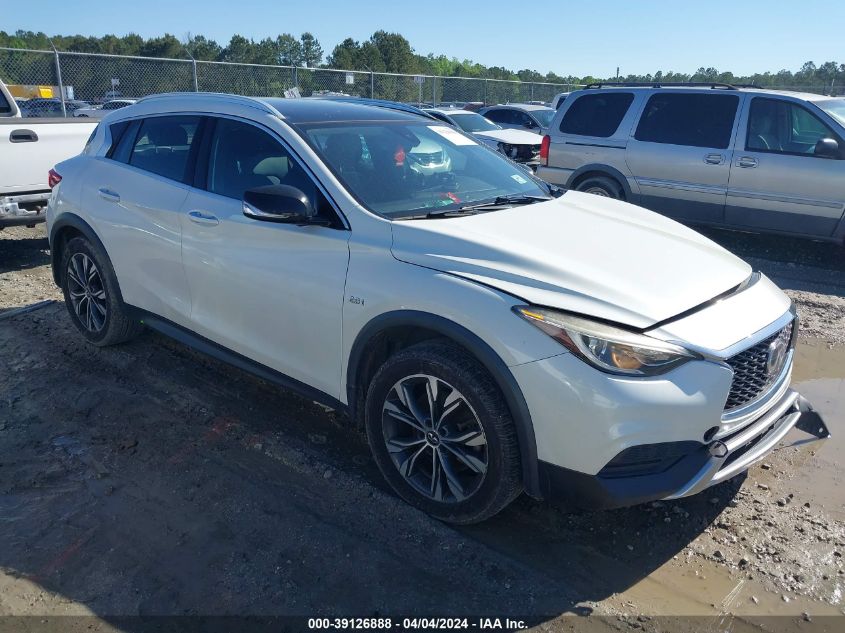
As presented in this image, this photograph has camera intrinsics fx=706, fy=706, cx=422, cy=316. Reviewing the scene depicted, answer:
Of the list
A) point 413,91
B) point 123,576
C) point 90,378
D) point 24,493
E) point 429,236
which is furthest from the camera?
point 413,91

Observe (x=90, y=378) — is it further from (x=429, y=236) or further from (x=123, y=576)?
(x=429, y=236)

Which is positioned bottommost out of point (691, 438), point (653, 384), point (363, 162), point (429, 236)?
point (691, 438)

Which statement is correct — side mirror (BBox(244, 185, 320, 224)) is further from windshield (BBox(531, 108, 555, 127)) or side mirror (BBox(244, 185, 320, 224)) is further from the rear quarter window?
windshield (BBox(531, 108, 555, 127))

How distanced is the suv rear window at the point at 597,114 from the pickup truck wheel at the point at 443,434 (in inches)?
280

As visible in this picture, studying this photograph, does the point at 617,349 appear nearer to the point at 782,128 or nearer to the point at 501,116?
the point at 782,128

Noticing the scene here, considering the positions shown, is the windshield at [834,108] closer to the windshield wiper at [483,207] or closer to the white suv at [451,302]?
the white suv at [451,302]

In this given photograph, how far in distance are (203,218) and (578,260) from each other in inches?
86.4

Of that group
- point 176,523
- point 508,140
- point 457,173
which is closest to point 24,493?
point 176,523

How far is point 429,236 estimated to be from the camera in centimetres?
328

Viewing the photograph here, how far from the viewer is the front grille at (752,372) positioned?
115 inches

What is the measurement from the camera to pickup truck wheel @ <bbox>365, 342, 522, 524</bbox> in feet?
9.72

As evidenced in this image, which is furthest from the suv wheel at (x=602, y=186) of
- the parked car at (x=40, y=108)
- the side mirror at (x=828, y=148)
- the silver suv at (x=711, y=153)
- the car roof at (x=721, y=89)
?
the parked car at (x=40, y=108)

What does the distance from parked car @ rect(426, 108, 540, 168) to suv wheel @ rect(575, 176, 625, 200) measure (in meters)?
5.84

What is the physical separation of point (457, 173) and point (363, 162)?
630 millimetres
